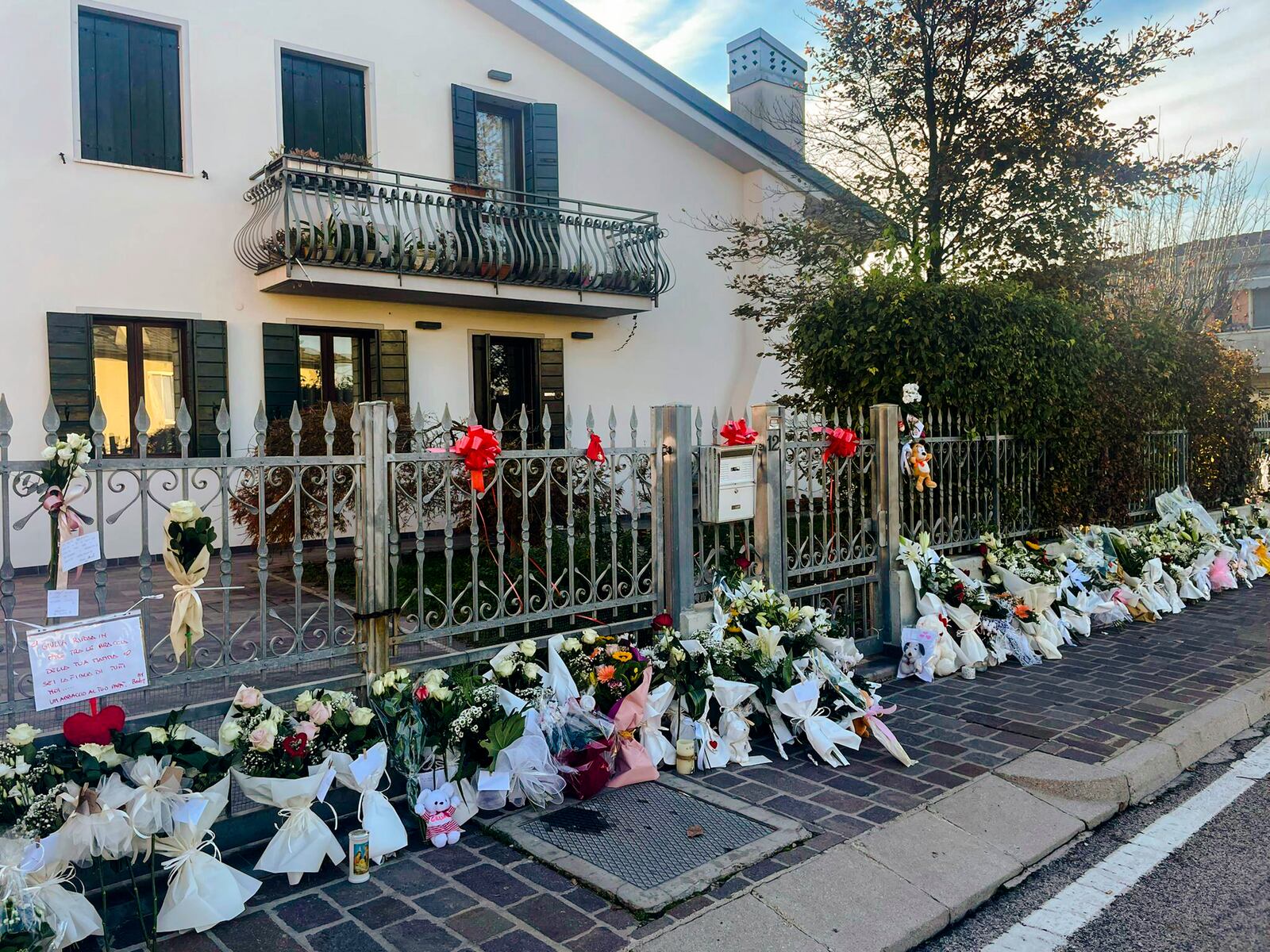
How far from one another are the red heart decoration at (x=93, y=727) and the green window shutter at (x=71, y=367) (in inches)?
288

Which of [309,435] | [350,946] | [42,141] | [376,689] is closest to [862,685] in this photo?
[376,689]

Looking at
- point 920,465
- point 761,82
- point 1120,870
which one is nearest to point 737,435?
Result: point 920,465

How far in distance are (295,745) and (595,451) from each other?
6.88 ft

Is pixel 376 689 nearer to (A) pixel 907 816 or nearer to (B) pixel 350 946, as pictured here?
(B) pixel 350 946

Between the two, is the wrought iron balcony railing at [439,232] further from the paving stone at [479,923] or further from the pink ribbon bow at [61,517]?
the paving stone at [479,923]

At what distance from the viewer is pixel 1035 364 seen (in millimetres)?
7559

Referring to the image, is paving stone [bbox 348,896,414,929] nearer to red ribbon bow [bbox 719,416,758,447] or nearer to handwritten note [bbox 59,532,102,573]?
handwritten note [bbox 59,532,102,573]

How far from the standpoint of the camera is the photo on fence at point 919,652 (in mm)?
6113

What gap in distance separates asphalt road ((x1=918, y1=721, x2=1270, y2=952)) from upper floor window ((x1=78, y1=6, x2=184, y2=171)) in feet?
35.5

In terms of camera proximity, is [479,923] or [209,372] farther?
[209,372]

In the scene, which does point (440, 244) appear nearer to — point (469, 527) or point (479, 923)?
point (469, 527)

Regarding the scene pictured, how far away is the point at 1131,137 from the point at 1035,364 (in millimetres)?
3911

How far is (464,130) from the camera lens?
40.7ft

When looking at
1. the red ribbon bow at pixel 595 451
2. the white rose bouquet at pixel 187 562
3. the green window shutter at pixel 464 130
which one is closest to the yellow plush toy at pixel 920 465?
the red ribbon bow at pixel 595 451
